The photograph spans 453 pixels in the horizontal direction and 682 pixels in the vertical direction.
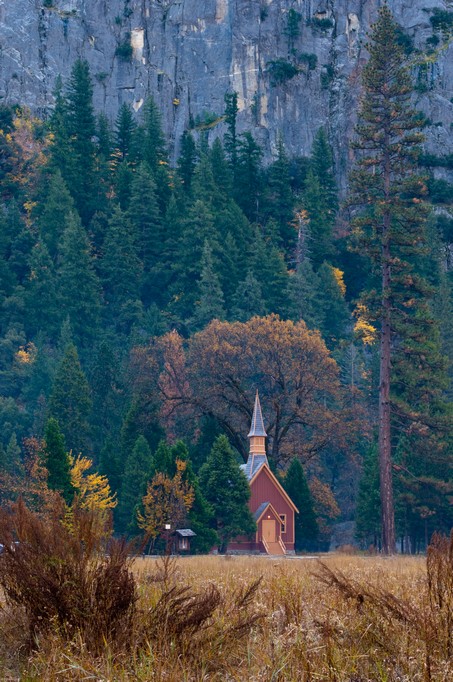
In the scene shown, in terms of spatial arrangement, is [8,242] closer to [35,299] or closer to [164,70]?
[35,299]

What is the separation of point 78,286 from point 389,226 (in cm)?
4782

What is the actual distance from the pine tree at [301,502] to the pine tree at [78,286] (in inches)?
1401

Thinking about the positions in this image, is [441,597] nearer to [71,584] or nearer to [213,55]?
[71,584]

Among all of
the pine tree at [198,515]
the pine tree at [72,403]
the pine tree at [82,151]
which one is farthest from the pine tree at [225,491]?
the pine tree at [82,151]

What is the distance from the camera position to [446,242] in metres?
116

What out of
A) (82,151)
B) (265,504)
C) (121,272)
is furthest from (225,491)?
(82,151)

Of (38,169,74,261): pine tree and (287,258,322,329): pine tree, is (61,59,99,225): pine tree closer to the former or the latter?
(38,169,74,261): pine tree

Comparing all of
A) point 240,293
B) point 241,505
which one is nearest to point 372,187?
point 241,505

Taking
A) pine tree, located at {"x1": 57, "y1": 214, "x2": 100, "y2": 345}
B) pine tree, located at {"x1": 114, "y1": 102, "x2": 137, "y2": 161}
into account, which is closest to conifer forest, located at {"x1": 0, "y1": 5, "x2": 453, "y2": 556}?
pine tree, located at {"x1": 57, "y1": 214, "x2": 100, "y2": 345}

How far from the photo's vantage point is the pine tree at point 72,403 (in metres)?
76.5

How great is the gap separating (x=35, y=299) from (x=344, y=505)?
33909mm

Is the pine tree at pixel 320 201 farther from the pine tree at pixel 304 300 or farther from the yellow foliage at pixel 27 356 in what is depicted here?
the yellow foliage at pixel 27 356

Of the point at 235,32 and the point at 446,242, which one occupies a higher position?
the point at 235,32

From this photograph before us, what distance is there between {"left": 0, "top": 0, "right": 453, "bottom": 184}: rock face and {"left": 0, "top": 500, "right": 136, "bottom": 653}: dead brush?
392 ft
